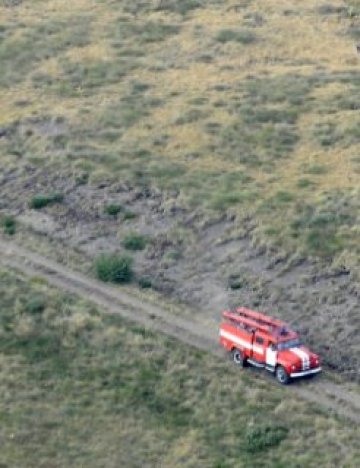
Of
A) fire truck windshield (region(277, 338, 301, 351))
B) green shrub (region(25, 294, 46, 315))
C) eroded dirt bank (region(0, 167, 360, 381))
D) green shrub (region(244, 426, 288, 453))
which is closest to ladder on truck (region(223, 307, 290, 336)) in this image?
fire truck windshield (region(277, 338, 301, 351))

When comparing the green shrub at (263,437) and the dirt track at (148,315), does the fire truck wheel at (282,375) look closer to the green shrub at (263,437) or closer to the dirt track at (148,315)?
the dirt track at (148,315)

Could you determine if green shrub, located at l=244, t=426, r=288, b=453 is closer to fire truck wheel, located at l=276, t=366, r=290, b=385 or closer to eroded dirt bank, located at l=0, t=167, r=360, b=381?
fire truck wheel, located at l=276, t=366, r=290, b=385

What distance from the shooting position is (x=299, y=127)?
59688 mm

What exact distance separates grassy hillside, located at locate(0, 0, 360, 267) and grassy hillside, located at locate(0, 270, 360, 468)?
8.11 metres

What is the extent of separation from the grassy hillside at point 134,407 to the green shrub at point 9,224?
8262 mm

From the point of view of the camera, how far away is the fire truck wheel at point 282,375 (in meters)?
41.0

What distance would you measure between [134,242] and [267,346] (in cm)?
1141

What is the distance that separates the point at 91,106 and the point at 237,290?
65.7 ft

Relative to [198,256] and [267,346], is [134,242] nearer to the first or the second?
[198,256]

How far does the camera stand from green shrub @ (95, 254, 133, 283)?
160 ft

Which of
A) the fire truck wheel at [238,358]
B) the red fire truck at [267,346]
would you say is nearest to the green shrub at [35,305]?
A: the red fire truck at [267,346]

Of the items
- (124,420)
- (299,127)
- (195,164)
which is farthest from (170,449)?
(299,127)

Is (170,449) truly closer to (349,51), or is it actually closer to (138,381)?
(138,381)


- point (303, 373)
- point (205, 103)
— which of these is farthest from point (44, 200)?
point (303, 373)
